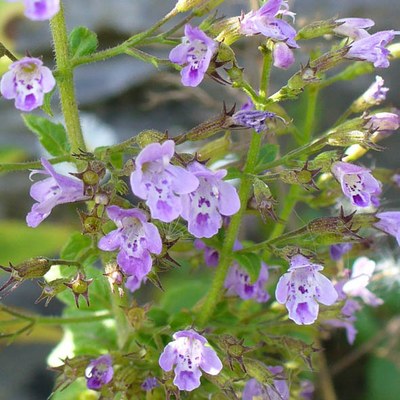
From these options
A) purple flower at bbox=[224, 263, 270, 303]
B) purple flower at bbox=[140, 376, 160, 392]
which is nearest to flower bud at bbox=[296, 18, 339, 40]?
purple flower at bbox=[224, 263, 270, 303]

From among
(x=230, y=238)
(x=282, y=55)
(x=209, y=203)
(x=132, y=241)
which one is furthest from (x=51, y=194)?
(x=282, y=55)

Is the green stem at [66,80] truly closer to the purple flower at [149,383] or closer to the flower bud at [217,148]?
the flower bud at [217,148]

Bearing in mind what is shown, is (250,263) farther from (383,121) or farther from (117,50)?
(117,50)

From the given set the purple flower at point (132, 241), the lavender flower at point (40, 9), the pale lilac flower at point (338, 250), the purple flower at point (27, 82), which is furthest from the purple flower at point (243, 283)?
the lavender flower at point (40, 9)

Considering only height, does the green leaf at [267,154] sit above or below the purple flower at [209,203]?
below

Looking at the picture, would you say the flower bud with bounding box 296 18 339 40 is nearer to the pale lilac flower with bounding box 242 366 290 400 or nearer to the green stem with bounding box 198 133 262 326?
the green stem with bounding box 198 133 262 326

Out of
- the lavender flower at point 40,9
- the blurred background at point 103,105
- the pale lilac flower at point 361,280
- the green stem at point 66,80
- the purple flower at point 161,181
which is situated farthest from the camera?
→ the blurred background at point 103,105

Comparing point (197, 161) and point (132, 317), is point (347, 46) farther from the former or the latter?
point (132, 317)

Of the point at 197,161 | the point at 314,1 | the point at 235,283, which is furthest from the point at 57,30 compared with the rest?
the point at 314,1
